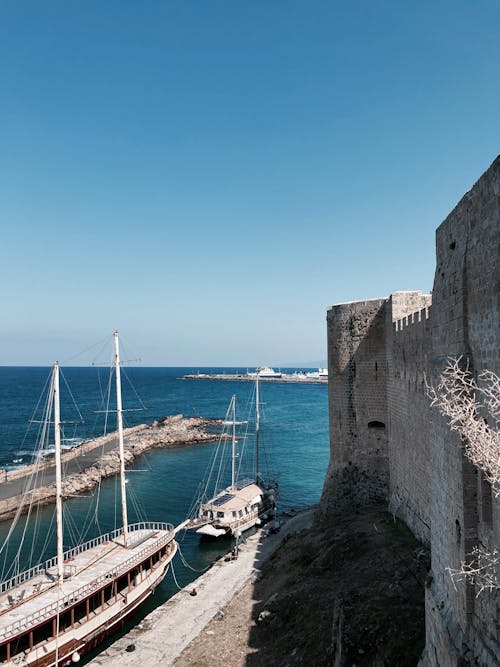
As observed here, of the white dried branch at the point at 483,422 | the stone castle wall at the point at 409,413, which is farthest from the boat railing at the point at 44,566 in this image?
the white dried branch at the point at 483,422

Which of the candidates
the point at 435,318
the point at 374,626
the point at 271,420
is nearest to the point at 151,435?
the point at 271,420

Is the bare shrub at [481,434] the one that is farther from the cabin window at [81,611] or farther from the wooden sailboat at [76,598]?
the cabin window at [81,611]

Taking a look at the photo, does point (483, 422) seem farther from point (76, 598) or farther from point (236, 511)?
point (236, 511)

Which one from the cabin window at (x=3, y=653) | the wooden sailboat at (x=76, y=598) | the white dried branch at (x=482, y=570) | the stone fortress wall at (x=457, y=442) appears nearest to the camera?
the white dried branch at (x=482, y=570)

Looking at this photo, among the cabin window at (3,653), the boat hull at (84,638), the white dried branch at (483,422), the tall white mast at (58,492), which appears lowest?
the boat hull at (84,638)

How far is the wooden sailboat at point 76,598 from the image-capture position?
52.7 ft

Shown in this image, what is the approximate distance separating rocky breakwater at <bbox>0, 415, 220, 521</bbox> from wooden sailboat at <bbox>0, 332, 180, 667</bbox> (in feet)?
10.6

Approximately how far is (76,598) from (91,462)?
31.7 m

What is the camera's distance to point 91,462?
47.8 metres

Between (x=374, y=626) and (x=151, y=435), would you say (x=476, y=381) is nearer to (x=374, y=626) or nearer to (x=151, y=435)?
(x=374, y=626)

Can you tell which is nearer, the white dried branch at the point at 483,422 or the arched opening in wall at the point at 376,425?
the white dried branch at the point at 483,422

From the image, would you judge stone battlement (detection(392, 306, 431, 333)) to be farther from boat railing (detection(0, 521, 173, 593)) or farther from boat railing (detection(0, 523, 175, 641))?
boat railing (detection(0, 521, 173, 593))

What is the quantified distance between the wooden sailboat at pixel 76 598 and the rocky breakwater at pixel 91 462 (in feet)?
10.6

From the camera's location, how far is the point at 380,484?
62.8 feet
